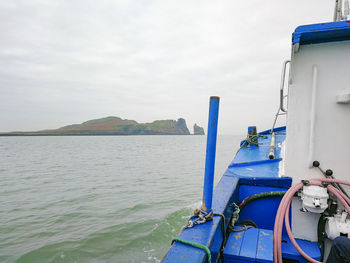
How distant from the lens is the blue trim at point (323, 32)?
2188 millimetres

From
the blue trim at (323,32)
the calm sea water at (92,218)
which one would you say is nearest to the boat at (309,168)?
the blue trim at (323,32)

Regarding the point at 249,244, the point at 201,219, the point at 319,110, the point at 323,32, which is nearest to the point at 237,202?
the point at 249,244

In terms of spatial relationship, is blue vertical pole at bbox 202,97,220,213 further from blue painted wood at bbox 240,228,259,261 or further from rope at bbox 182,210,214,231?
blue painted wood at bbox 240,228,259,261

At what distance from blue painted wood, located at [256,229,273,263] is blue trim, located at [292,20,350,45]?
1.94 meters

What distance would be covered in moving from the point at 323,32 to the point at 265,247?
2161mm

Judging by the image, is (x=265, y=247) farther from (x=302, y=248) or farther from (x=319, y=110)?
(x=319, y=110)

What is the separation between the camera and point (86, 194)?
31.7 feet

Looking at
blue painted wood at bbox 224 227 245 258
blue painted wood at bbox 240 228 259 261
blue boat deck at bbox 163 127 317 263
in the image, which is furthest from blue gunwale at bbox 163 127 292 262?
blue painted wood at bbox 240 228 259 261

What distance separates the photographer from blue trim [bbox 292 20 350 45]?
219cm

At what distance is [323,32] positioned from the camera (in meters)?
2.25

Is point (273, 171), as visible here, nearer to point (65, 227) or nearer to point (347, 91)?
point (347, 91)

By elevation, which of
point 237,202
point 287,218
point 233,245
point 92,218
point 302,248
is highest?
point 287,218

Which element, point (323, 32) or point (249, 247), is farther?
point (323, 32)

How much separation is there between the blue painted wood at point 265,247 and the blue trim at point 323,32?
1941 mm
